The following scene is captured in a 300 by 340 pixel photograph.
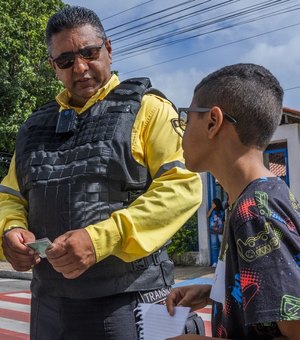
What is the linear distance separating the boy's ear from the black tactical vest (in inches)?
21.5

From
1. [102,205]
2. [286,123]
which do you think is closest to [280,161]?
[286,123]

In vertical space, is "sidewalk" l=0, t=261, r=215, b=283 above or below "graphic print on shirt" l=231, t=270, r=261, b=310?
below

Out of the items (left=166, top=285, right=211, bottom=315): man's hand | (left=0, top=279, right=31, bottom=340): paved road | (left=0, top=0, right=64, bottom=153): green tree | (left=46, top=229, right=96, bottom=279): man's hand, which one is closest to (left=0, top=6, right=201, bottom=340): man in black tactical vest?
(left=46, top=229, right=96, bottom=279): man's hand

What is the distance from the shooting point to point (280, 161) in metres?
10.4

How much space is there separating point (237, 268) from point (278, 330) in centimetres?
16

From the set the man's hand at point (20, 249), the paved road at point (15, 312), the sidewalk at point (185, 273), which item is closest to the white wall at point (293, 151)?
the sidewalk at point (185, 273)

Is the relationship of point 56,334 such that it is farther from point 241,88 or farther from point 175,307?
point 241,88

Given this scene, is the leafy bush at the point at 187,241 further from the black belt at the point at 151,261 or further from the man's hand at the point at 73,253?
the man's hand at the point at 73,253

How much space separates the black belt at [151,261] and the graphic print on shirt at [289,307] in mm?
816

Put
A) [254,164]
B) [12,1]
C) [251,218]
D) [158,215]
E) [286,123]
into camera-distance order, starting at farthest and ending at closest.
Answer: [12,1] → [286,123] → [158,215] → [254,164] → [251,218]

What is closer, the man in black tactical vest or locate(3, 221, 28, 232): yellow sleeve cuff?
the man in black tactical vest

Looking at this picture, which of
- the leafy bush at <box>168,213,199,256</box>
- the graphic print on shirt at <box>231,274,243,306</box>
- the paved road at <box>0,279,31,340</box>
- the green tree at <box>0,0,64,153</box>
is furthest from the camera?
the green tree at <box>0,0,64,153</box>

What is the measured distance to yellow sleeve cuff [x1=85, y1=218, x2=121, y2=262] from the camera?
167 centimetres

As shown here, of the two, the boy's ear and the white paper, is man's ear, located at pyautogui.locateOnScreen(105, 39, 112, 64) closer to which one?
the boy's ear
